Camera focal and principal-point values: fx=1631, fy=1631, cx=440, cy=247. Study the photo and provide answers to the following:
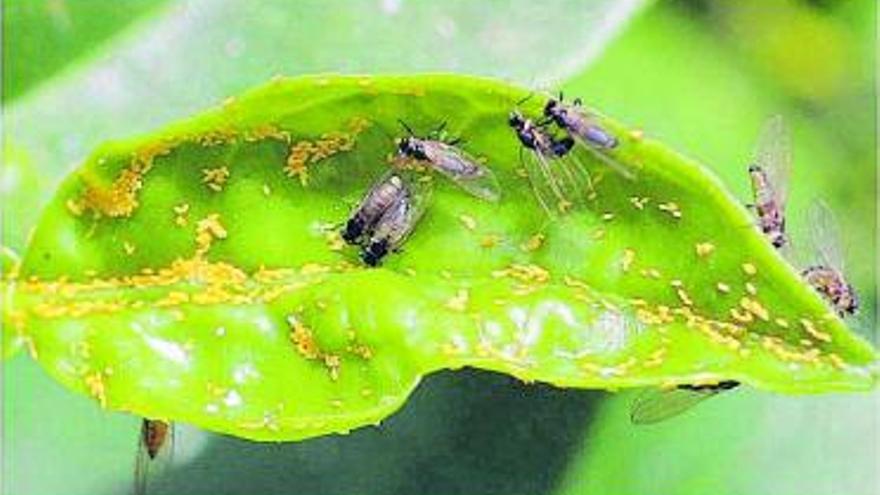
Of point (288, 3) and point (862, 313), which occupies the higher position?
point (288, 3)

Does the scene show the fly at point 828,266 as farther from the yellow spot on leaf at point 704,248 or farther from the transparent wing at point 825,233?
the yellow spot on leaf at point 704,248

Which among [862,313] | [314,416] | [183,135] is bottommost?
[862,313]

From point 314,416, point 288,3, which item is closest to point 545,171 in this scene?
point 314,416

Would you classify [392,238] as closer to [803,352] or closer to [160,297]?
[160,297]

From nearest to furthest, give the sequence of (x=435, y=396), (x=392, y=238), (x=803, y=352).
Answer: (x=803, y=352), (x=392, y=238), (x=435, y=396)

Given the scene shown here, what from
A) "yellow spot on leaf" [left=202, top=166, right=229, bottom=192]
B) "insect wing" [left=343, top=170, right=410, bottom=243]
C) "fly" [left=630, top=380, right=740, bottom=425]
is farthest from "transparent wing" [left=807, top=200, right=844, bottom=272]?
"yellow spot on leaf" [left=202, top=166, right=229, bottom=192]

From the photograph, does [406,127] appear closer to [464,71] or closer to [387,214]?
[387,214]

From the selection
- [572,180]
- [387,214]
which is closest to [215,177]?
[387,214]

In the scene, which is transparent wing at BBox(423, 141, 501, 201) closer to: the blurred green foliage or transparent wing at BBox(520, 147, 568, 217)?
transparent wing at BBox(520, 147, 568, 217)
